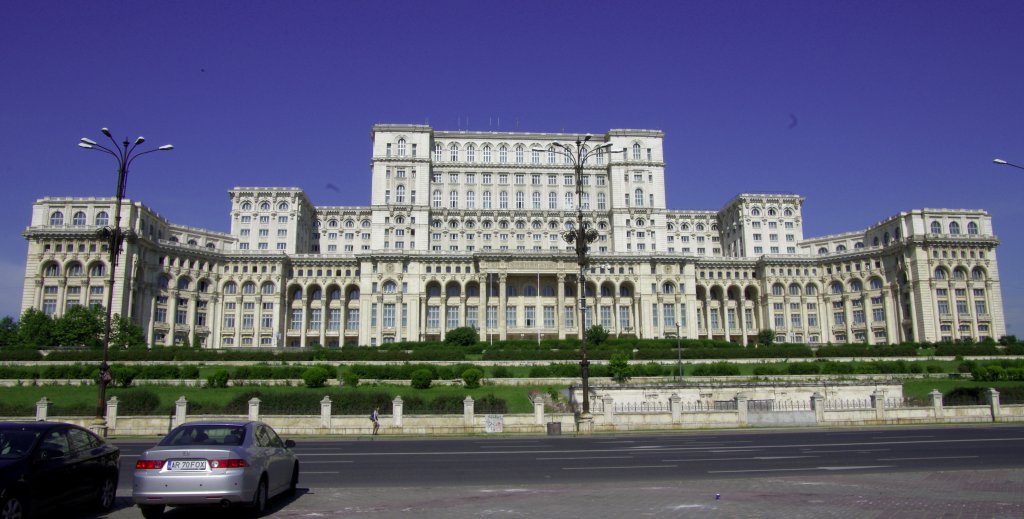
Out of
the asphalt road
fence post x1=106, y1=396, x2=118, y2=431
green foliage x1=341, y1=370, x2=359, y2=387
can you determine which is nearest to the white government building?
green foliage x1=341, y1=370, x2=359, y2=387

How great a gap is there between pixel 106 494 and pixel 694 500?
451 inches

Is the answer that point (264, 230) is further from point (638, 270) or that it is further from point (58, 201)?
point (638, 270)

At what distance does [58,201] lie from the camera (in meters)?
92.0

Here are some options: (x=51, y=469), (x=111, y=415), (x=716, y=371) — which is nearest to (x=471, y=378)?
(x=716, y=371)

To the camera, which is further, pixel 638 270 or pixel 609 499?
pixel 638 270

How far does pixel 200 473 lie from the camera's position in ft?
37.5

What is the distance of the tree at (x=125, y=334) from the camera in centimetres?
7406

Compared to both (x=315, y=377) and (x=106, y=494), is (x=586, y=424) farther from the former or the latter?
(x=315, y=377)

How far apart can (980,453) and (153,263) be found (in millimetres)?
97678

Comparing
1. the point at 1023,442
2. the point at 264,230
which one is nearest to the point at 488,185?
the point at 264,230

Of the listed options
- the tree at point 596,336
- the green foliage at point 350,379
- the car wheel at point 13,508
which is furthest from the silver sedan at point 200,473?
the tree at point 596,336

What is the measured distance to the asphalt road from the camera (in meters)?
12.9

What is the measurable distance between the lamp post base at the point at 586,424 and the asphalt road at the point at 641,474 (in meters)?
2.69

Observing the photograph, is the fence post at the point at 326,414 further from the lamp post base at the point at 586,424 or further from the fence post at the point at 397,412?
the lamp post base at the point at 586,424
